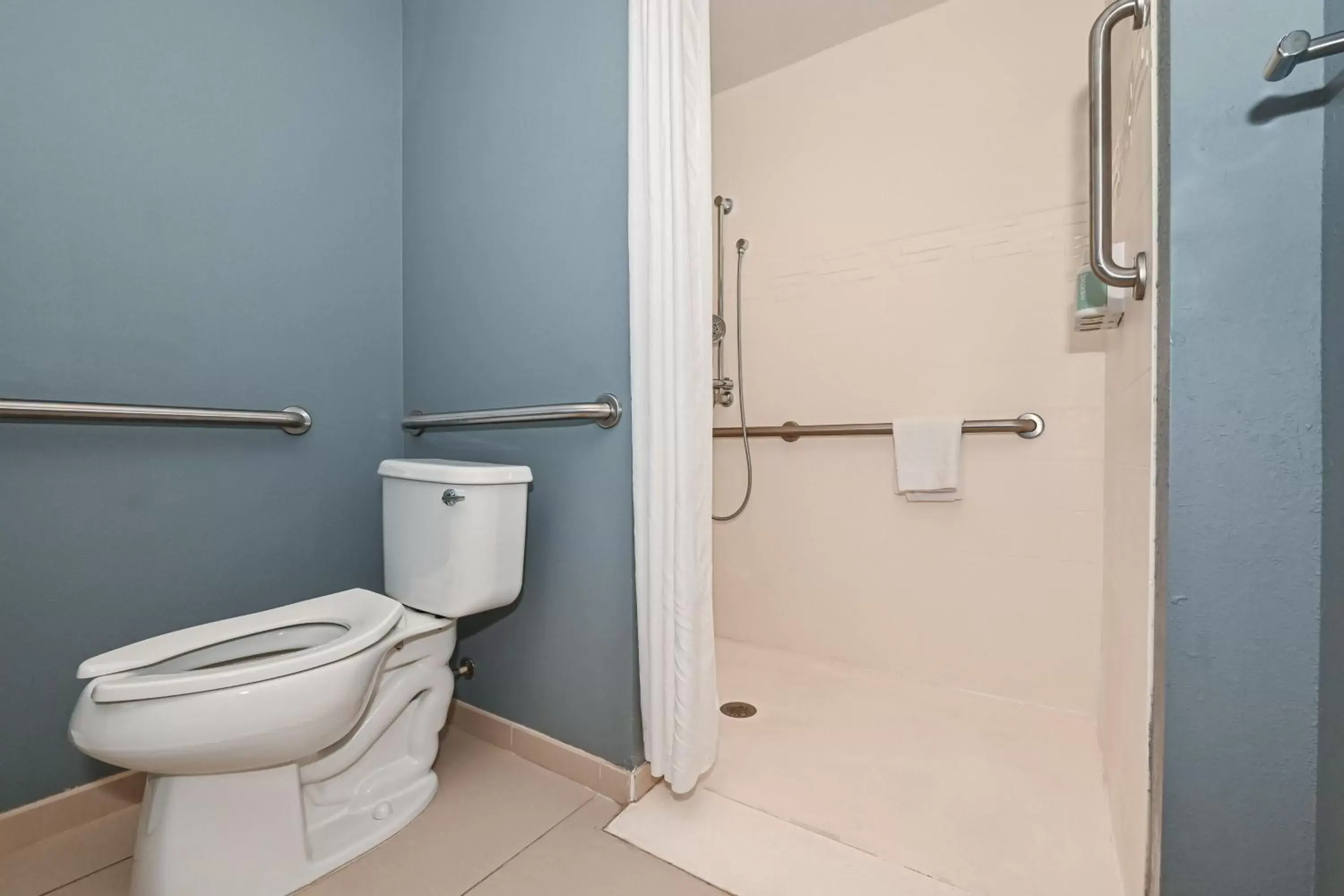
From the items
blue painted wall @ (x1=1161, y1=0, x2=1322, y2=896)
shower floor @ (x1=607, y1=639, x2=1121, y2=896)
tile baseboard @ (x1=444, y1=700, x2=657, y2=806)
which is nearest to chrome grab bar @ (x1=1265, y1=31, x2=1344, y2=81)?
blue painted wall @ (x1=1161, y1=0, x2=1322, y2=896)

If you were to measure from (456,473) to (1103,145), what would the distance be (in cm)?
125

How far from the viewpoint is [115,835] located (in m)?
1.07

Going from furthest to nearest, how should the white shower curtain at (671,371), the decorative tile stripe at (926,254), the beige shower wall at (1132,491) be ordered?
the decorative tile stripe at (926,254)
the white shower curtain at (671,371)
the beige shower wall at (1132,491)

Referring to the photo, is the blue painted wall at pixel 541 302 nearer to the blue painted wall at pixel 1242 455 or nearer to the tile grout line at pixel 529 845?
the tile grout line at pixel 529 845

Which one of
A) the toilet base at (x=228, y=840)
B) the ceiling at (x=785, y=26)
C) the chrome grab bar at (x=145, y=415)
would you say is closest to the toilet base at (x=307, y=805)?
the toilet base at (x=228, y=840)

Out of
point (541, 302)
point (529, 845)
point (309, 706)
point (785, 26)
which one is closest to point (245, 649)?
point (309, 706)

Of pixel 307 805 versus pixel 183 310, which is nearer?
pixel 307 805

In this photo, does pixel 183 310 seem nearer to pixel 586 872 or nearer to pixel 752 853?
pixel 586 872

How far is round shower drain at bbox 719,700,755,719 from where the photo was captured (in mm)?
1570

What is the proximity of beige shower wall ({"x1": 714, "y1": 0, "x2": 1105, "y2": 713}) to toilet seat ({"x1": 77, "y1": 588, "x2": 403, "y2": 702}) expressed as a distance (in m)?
1.34

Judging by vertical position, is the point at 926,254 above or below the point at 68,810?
above

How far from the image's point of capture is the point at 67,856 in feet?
3.33

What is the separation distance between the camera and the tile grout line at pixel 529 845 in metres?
0.97

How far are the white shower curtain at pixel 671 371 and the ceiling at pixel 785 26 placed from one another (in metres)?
0.78
